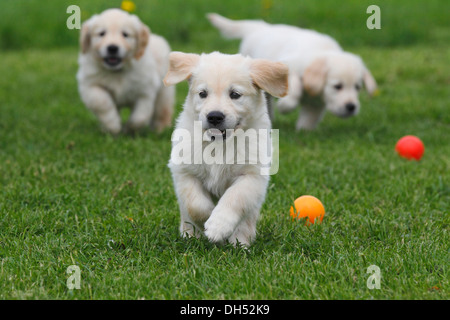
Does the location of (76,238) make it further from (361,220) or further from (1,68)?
(1,68)

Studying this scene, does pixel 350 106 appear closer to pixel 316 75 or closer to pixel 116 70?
pixel 316 75

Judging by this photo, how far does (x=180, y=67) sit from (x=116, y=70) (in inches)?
108

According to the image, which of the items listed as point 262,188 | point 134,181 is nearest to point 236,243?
point 262,188

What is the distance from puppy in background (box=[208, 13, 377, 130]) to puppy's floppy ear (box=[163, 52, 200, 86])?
2.96 metres

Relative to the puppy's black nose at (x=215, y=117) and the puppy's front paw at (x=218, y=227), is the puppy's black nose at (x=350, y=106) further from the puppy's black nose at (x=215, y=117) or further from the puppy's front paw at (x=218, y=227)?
the puppy's front paw at (x=218, y=227)

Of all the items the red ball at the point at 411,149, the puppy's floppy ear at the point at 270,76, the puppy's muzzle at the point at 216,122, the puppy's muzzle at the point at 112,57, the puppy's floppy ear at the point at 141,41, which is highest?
the puppy's floppy ear at the point at 141,41

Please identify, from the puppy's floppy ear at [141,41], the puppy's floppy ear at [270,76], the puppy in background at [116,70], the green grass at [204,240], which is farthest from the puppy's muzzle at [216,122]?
the puppy's floppy ear at [141,41]

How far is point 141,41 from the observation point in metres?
5.73

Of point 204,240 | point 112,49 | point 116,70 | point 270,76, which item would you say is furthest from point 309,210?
point 116,70

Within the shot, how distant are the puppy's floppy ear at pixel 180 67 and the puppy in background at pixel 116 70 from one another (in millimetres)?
2499

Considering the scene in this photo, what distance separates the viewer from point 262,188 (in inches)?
117

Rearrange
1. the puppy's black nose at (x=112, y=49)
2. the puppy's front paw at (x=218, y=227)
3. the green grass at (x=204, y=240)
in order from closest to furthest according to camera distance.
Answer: the green grass at (x=204, y=240), the puppy's front paw at (x=218, y=227), the puppy's black nose at (x=112, y=49)

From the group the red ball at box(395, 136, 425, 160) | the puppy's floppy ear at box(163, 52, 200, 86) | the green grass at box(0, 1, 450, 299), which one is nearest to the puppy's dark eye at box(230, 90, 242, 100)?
the puppy's floppy ear at box(163, 52, 200, 86)

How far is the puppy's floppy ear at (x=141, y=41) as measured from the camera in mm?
5727
